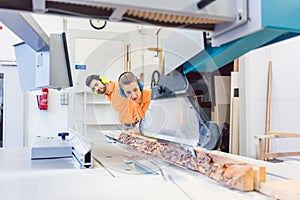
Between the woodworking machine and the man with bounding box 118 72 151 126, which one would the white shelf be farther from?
the woodworking machine

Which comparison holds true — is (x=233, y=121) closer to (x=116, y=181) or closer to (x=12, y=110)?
(x=116, y=181)

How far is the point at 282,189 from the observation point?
2.24 ft

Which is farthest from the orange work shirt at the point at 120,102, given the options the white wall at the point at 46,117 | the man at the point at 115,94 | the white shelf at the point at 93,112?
the white wall at the point at 46,117

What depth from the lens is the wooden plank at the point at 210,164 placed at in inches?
30.4

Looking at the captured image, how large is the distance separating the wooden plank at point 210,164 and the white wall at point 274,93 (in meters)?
1.55

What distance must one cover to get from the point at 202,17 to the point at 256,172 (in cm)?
50

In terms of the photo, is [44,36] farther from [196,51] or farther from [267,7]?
[267,7]

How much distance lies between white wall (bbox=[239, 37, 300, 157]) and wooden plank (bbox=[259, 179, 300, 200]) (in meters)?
1.93

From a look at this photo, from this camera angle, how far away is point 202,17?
0.44 metres

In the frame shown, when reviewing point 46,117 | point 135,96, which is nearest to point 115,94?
point 135,96

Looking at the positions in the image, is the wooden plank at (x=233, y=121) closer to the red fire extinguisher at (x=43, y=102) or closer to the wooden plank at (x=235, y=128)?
the wooden plank at (x=235, y=128)

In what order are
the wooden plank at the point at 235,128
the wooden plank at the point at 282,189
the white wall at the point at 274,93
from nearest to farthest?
the wooden plank at the point at 282,189, the white wall at the point at 274,93, the wooden plank at the point at 235,128

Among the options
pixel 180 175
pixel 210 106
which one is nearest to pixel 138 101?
pixel 210 106

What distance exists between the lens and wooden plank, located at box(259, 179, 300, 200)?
65 cm
